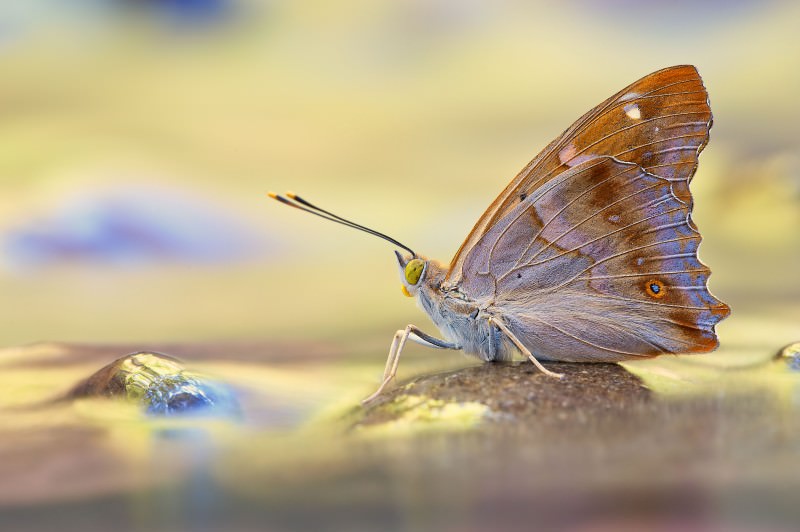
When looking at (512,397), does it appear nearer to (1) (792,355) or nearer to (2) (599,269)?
(2) (599,269)

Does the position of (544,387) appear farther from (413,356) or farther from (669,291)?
(413,356)

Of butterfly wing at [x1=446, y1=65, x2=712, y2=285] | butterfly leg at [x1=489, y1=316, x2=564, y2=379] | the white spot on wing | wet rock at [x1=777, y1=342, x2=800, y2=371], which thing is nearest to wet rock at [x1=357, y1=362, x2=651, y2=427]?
butterfly leg at [x1=489, y1=316, x2=564, y2=379]

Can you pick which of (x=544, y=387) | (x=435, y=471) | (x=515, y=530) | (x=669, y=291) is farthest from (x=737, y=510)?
(x=669, y=291)

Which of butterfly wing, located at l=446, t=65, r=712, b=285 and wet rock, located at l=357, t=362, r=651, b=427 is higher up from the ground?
butterfly wing, located at l=446, t=65, r=712, b=285

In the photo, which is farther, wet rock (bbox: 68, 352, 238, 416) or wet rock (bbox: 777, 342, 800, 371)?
wet rock (bbox: 777, 342, 800, 371)

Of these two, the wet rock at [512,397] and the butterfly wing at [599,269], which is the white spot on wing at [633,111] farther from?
the wet rock at [512,397]

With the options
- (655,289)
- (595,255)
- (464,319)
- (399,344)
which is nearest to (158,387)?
(399,344)

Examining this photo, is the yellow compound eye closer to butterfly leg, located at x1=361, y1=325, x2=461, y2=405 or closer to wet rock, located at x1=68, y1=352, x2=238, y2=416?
butterfly leg, located at x1=361, y1=325, x2=461, y2=405

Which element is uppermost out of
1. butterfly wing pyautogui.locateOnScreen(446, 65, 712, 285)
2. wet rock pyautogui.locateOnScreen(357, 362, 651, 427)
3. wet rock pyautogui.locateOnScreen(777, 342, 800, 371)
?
butterfly wing pyautogui.locateOnScreen(446, 65, 712, 285)
